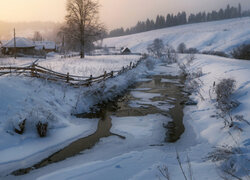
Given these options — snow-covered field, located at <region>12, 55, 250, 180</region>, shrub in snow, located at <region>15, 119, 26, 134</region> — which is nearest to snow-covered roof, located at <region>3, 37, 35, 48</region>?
snow-covered field, located at <region>12, 55, 250, 180</region>

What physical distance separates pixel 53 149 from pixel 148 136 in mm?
3697

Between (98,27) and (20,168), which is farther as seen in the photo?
(98,27)

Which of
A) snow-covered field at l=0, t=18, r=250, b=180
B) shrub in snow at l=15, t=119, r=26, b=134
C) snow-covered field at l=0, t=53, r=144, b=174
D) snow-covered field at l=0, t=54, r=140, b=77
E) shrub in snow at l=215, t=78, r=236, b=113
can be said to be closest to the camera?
snow-covered field at l=0, t=18, r=250, b=180

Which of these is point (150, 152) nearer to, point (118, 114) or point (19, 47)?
point (118, 114)

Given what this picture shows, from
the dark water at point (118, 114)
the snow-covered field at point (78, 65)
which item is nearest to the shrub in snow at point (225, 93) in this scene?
the dark water at point (118, 114)

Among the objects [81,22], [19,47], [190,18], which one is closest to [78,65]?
[81,22]

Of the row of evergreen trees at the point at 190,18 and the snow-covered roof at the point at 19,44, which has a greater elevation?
the row of evergreen trees at the point at 190,18

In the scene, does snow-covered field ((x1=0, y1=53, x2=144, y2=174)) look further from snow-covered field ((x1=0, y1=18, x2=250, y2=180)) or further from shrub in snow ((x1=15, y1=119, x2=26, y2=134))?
shrub in snow ((x1=15, y1=119, x2=26, y2=134))

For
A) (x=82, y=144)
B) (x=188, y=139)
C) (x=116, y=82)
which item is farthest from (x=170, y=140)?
(x=116, y=82)

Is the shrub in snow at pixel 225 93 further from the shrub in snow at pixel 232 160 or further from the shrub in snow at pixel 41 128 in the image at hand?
the shrub in snow at pixel 41 128

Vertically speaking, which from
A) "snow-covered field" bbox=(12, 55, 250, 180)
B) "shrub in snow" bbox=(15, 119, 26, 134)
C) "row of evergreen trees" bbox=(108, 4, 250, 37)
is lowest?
"snow-covered field" bbox=(12, 55, 250, 180)

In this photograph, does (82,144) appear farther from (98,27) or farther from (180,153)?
(98,27)

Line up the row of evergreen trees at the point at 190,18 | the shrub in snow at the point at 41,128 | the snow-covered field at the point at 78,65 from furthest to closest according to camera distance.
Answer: the row of evergreen trees at the point at 190,18
the snow-covered field at the point at 78,65
the shrub in snow at the point at 41,128

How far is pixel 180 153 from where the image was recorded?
270 inches
